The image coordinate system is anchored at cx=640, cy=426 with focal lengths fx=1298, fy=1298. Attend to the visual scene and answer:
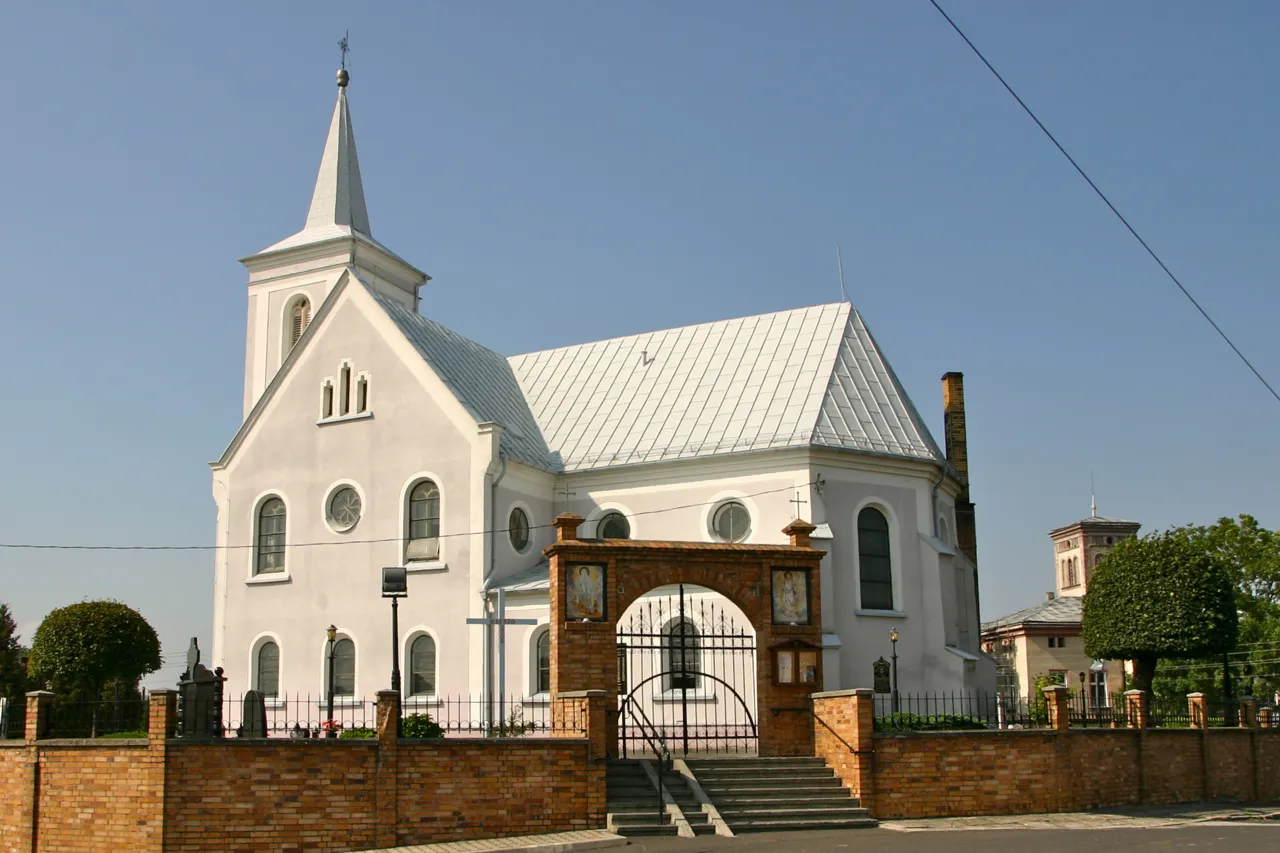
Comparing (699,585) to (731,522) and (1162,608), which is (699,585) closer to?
(731,522)

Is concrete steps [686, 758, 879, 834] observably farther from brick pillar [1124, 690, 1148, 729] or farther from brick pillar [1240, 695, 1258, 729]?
brick pillar [1240, 695, 1258, 729]

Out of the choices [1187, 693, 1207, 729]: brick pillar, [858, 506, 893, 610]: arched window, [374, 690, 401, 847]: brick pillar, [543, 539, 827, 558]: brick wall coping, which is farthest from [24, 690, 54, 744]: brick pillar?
[1187, 693, 1207, 729]: brick pillar

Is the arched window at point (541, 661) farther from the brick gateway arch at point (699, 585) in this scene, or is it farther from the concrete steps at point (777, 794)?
the concrete steps at point (777, 794)

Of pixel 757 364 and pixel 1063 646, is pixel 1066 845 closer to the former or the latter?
pixel 757 364

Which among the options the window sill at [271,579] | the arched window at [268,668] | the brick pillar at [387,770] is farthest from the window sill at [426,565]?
the brick pillar at [387,770]

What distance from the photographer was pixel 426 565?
31016 millimetres

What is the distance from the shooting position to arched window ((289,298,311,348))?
41.8 metres

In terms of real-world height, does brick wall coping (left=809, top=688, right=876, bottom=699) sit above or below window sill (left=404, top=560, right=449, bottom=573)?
below

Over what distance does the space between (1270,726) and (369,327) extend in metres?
22.7

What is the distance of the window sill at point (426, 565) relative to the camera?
30.8 metres

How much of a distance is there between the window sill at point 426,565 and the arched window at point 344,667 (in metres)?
2.39

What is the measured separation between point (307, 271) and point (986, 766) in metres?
28.8

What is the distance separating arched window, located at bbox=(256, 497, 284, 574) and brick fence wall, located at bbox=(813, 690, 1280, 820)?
1710 centimetres

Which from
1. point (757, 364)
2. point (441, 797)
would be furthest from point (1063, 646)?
point (441, 797)
